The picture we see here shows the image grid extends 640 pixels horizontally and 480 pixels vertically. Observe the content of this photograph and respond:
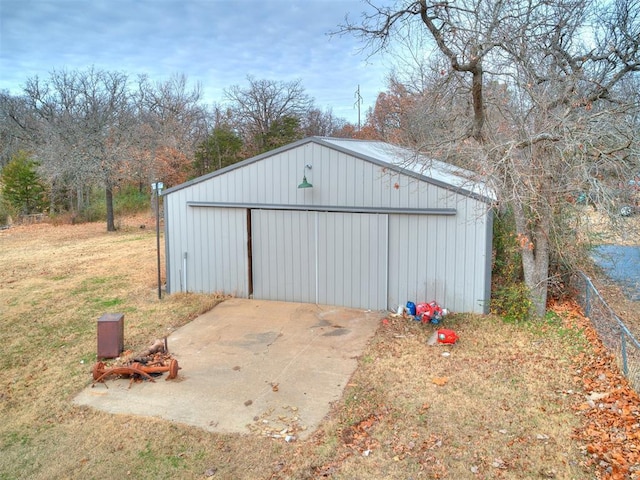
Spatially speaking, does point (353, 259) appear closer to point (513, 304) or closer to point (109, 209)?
point (513, 304)

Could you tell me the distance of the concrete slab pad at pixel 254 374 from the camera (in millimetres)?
5008

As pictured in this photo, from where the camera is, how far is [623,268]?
36.0 feet

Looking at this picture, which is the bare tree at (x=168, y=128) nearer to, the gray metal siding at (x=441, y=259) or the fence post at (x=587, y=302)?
the gray metal siding at (x=441, y=259)

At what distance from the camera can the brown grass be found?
409cm

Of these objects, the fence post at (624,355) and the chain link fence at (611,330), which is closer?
the chain link fence at (611,330)

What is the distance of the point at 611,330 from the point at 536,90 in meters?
4.13

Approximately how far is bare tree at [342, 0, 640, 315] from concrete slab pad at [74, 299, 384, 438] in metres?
3.28

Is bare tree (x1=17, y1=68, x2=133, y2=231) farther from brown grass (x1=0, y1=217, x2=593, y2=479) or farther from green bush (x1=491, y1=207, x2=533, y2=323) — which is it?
green bush (x1=491, y1=207, x2=533, y2=323)

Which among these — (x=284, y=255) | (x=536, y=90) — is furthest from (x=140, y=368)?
(x=536, y=90)

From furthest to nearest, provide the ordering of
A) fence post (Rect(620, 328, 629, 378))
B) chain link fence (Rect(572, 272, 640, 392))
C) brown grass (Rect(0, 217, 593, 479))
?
1. fence post (Rect(620, 328, 629, 378))
2. chain link fence (Rect(572, 272, 640, 392))
3. brown grass (Rect(0, 217, 593, 479))

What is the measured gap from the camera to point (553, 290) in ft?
27.8

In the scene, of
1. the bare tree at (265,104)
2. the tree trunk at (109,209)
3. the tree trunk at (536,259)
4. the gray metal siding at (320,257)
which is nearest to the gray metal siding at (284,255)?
the gray metal siding at (320,257)

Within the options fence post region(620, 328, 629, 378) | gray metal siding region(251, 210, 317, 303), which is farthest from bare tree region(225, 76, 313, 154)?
fence post region(620, 328, 629, 378)

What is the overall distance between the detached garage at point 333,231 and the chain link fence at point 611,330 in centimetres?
161
